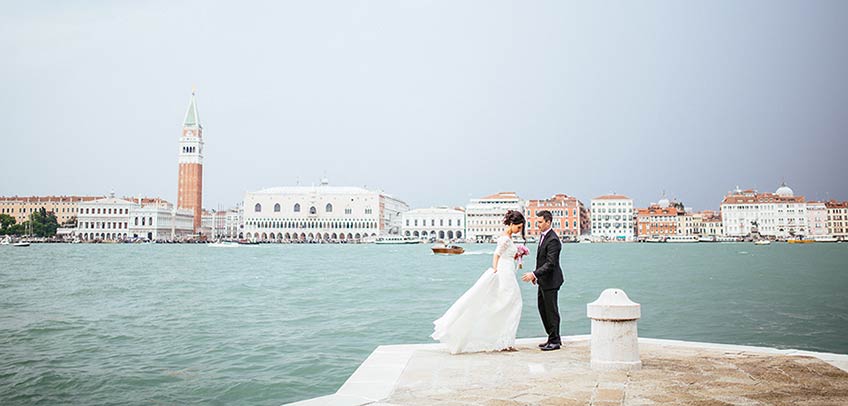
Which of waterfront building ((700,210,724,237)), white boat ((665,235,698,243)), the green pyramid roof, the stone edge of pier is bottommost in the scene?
the stone edge of pier

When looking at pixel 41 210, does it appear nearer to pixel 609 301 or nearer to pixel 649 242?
pixel 649 242

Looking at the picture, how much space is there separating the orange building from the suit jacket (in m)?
106

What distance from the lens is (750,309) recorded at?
14844 millimetres

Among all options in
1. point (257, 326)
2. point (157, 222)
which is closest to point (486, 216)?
point (157, 222)

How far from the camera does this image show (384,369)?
471 cm

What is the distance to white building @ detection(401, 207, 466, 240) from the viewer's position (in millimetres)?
106812

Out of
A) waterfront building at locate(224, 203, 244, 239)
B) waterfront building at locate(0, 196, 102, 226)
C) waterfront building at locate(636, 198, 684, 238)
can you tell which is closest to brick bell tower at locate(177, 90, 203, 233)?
waterfront building at locate(0, 196, 102, 226)

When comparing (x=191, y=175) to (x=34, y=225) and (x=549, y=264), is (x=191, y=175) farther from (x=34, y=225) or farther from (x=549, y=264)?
(x=549, y=264)

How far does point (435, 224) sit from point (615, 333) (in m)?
103

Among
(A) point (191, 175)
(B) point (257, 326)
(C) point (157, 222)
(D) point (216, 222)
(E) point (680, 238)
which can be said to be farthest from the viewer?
(D) point (216, 222)

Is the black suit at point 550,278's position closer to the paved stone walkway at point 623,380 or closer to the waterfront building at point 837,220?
the paved stone walkway at point 623,380

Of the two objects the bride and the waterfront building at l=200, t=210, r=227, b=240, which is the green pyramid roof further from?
the bride

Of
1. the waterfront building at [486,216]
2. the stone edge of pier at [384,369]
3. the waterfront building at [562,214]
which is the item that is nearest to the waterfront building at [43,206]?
the waterfront building at [486,216]

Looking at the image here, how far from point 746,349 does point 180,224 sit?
108m
